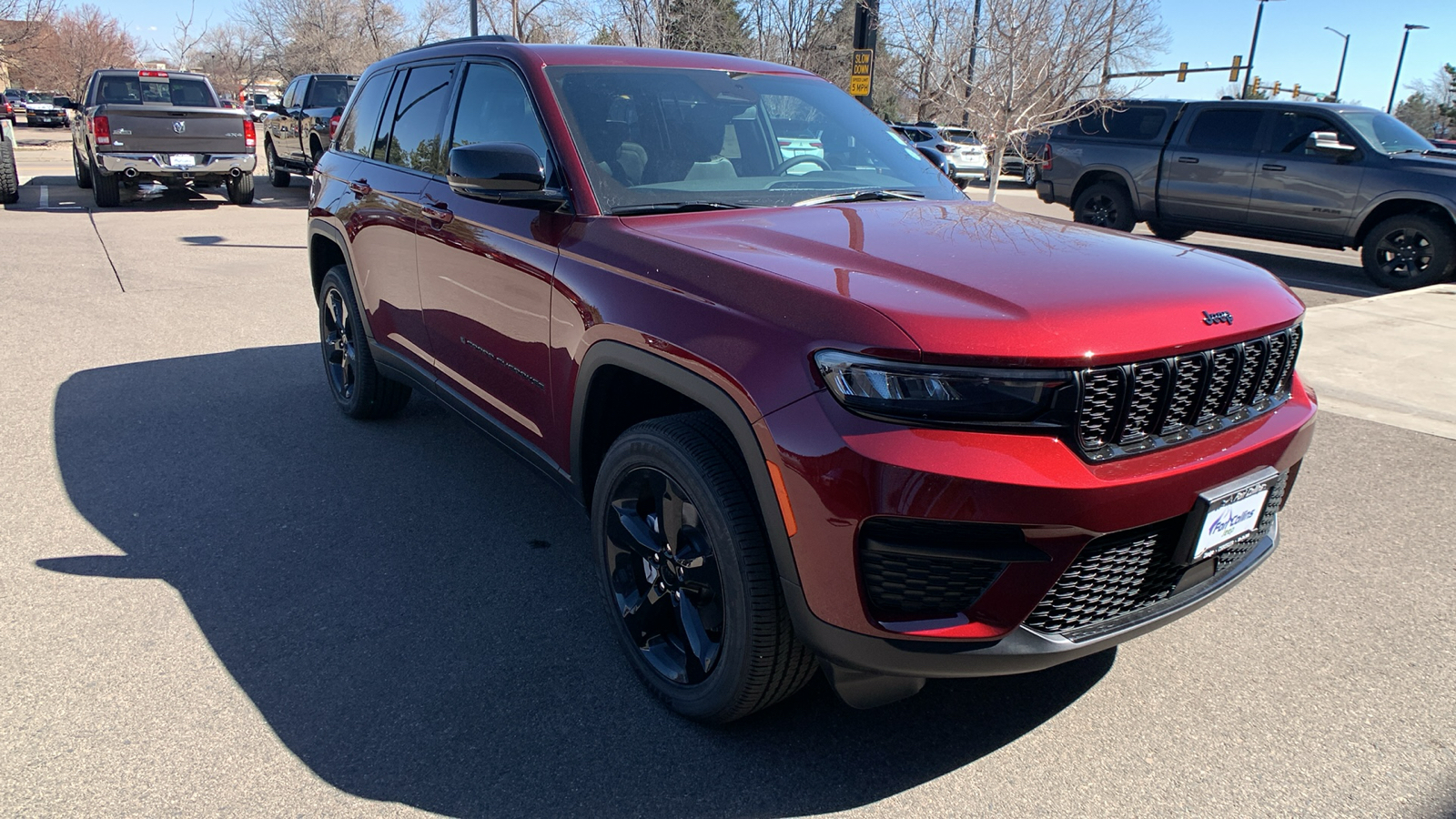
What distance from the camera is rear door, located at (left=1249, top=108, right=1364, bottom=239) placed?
429 inches

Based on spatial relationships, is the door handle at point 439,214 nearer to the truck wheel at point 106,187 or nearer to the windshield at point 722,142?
the windshield at point 722,142

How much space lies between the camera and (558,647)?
3078mm

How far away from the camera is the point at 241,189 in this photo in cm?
1469

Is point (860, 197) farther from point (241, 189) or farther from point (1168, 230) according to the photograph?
point (241, 189)

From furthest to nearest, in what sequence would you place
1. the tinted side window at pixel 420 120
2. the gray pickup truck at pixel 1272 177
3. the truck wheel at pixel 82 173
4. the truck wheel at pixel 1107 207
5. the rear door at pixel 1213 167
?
the truck wheel at pixel 82 173, the truck wheel at pixel 1107 207, the rear door at pixel 1213 167, the gray pickup truck at pixel 1272 177, the tinted side window at pixel 420 120

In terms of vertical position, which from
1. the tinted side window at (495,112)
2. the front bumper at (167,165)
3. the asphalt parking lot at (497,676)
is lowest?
the asphalt parking lot at (497,676)

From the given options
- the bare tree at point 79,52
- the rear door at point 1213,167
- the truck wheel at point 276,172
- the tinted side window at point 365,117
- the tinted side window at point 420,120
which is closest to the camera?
the tinted side window at point 420,120

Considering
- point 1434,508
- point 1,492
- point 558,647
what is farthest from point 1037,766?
point 1,492

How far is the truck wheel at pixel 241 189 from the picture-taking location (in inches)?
568

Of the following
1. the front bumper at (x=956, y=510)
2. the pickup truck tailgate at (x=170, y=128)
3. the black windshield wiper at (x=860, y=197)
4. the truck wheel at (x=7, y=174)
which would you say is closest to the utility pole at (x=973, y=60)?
the black windshield wiper at (x=860, y=197)

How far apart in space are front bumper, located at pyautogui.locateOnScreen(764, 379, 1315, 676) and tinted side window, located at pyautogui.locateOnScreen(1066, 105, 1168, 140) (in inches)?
471

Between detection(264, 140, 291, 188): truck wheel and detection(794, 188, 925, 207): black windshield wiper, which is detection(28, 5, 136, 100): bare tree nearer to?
detection(264, 140, 291, 188): truck wheel

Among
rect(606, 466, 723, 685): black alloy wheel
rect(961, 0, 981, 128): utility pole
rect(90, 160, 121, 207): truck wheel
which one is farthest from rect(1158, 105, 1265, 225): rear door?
rect(90, 160, 121, 207): truck wheel

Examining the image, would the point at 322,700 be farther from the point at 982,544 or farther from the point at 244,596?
the point at 982,544
